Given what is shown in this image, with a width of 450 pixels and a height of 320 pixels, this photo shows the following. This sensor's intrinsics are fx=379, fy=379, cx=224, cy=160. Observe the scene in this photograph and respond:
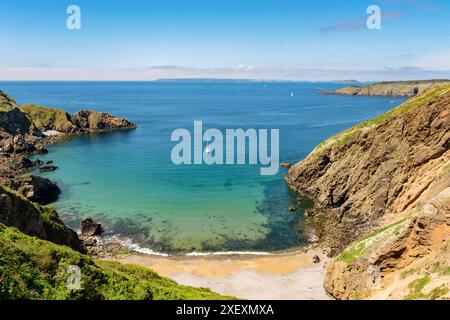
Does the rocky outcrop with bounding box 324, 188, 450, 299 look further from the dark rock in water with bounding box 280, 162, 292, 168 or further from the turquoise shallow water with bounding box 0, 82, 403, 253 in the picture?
the dark rock in water with bounding box 280, 162, 292, 168

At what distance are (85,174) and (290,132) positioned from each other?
79164 mm

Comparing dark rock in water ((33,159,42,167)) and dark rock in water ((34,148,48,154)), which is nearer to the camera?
dark rock in water ((33,159,42,167))

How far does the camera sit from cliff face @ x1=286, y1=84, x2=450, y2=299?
34281 mm

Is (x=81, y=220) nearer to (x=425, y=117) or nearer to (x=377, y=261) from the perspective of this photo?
(x=377, y=261)

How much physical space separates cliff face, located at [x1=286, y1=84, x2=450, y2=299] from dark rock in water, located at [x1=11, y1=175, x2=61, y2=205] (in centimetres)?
4838

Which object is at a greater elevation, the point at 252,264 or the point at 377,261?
the point at 377,261

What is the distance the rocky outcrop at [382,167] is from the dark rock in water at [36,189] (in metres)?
49.0

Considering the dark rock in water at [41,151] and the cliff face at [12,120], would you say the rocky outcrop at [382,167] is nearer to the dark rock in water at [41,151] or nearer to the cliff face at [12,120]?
the dark rock in water at [41,151]

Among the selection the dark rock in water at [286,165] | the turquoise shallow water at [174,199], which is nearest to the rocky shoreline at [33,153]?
the turquoise shallow water at [174,199]

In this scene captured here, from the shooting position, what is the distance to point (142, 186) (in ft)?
261

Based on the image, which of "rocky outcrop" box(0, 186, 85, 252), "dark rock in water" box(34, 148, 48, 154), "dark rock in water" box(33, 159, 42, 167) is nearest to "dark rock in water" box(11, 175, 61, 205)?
"dark rock in water" box(33, 159, 42, 167)

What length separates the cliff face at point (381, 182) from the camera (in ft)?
112

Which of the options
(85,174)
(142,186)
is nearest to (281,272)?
(142,186)

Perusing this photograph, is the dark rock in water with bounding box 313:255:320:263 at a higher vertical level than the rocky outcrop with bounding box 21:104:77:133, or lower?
lower
